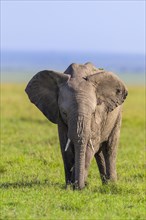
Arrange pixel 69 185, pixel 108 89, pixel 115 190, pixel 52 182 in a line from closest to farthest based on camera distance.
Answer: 1. pixel 69 185
2. pixel 115 190
3. pixel 108 89
4. pixel 52 182

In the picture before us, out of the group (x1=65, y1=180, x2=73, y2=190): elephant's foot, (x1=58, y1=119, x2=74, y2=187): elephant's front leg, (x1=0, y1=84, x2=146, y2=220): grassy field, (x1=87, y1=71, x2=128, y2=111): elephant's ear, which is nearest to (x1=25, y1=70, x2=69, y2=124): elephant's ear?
(x1=58, y1=119, x2=74, y2=187): elephant's front leg

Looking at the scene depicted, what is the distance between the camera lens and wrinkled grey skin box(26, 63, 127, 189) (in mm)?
10734

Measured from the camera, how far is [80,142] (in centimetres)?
1070

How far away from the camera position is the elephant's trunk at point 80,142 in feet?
34.9

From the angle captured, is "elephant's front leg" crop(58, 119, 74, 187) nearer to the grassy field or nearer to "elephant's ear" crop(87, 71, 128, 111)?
the grassy field

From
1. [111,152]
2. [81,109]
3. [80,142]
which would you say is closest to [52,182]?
Result: [111,152]

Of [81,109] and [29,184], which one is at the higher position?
[81,109]

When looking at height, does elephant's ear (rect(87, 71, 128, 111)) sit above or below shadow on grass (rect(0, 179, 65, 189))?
above

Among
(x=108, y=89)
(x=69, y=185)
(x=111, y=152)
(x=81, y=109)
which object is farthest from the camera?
(x=111, y=152)

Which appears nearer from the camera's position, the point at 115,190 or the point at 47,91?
the point at 115,190

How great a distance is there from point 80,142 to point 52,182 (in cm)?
183

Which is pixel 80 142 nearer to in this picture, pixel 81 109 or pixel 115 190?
pixel 81 109

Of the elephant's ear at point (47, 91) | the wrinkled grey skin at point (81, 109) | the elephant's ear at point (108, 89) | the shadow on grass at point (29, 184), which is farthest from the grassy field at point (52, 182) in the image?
the elephant's ear at point (108, 89)

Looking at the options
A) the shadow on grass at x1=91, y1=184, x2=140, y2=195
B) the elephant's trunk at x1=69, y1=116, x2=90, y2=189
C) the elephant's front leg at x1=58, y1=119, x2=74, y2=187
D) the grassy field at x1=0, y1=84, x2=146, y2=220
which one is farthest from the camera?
the elephant's front leg at x1=58, y1=119, x2=74, y2=187
